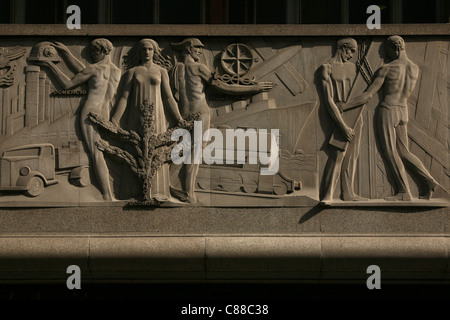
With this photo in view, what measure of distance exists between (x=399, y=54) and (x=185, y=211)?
13.6ft

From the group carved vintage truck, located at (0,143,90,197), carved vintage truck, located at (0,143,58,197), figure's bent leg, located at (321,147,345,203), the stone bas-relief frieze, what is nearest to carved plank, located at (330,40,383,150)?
the stone bas-relief frieze

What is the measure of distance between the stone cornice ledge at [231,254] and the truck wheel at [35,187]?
0.68 m

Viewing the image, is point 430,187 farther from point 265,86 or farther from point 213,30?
point 213,30

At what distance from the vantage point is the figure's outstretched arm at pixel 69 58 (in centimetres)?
1409

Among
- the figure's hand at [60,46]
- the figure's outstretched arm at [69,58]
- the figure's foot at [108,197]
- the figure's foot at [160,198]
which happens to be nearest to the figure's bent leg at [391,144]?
the figure's foot at [160,198]

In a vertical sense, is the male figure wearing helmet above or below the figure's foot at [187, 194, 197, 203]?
above

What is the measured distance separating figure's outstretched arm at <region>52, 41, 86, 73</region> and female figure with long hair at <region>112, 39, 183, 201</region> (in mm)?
713

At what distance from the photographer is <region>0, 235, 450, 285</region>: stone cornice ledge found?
533 inches

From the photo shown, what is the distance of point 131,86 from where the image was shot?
46.1 ft

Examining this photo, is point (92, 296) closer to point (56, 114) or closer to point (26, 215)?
point (26, 215)

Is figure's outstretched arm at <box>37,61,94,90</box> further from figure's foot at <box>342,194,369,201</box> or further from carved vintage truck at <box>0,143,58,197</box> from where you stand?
figure's foot at <box>342,194,369,201</box>

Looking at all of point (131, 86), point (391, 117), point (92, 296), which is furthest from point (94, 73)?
point (391, 117)

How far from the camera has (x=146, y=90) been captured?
45.9 ft

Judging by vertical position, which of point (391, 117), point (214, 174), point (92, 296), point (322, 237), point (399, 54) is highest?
point (399, 54)
